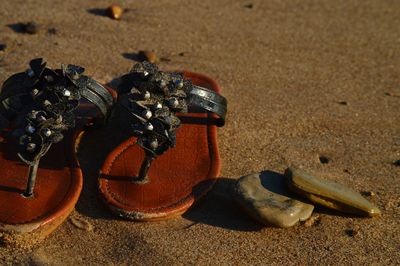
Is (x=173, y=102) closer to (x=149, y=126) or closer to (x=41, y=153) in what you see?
(x=149, y=126)

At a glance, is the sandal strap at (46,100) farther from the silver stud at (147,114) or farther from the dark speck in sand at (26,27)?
the dark speck in sand at (26,27)

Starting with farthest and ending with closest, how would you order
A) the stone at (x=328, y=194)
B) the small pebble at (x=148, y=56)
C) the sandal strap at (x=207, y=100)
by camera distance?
the small pebble at (x=148, y=56) → the sandal strap at (x=207, y=100) → the stone at (x=328, y=194)

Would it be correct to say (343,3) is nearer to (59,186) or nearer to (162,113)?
(162,113)

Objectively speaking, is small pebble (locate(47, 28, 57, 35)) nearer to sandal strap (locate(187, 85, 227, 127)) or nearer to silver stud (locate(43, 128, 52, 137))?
sandal strap (locate(187, 85, 227, 127))

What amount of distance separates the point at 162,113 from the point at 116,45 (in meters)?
1.56

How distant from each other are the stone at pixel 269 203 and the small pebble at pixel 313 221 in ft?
0.17

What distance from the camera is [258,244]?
2.93 metres

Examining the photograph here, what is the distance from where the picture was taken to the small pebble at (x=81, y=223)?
297cm

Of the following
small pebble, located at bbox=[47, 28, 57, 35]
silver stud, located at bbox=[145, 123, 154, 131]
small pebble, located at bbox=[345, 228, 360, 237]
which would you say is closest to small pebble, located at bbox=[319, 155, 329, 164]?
small pebble, located at bbox=[345, 228, 360, 237]

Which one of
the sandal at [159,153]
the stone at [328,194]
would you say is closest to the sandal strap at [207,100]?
the sandal at [159,153]

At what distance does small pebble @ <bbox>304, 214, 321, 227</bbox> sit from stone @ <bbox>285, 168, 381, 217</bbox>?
0.24 ft

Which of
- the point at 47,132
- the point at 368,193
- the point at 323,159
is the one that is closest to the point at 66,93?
the point at 47,132

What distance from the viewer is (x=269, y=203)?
2975 millimetres

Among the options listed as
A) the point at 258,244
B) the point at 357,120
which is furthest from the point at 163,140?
the point at 357,120
